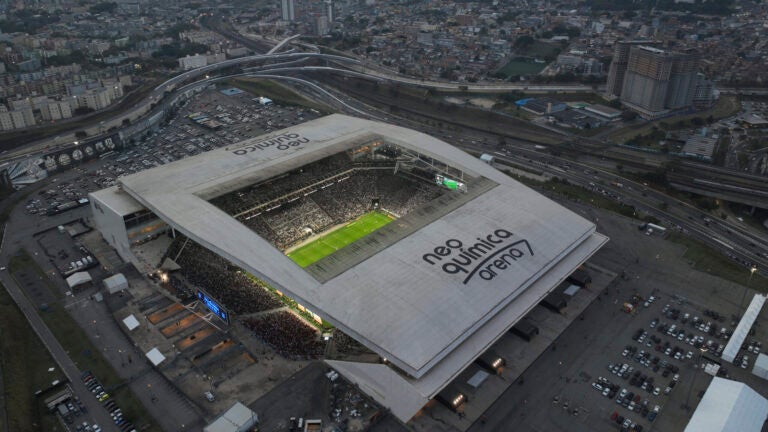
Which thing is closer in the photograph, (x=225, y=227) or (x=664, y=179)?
(x=225, y=227)

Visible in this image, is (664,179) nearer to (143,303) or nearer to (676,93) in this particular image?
(676,93)

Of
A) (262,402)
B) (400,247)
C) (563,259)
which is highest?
(400,247)

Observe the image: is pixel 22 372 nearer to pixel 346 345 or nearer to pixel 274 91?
pixel 346 345

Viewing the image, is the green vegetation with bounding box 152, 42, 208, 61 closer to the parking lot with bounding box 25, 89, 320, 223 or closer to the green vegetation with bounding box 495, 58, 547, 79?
the parking lot with bounding box 25, 89, 320, 223

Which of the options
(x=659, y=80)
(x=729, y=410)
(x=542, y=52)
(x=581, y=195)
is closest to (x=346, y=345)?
(x=729, y=410)

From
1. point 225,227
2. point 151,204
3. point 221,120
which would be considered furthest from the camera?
point 221,120

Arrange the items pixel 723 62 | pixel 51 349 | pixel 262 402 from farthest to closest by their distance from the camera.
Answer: pixel 723 62, pixel 51 349, pixel 262 402

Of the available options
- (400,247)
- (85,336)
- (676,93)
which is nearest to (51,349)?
(85,336)

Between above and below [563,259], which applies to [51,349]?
below

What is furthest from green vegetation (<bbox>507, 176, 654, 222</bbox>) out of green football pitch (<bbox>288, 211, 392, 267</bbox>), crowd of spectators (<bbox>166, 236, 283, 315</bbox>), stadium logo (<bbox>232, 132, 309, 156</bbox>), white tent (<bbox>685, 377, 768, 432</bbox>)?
crowd of spectators (<bbox>166, 236, 283, 315</bbox>)
